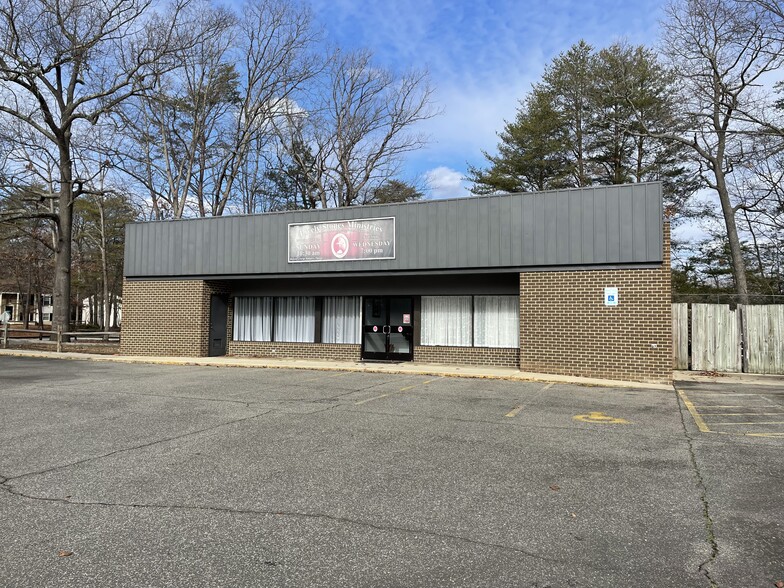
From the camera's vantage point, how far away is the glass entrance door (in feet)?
58.1

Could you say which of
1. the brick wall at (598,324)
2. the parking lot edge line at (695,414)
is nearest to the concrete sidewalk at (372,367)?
the brick wall at (598,324)

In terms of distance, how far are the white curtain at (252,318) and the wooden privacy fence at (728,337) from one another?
1279 cm

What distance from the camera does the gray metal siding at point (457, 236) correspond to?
13703 mm

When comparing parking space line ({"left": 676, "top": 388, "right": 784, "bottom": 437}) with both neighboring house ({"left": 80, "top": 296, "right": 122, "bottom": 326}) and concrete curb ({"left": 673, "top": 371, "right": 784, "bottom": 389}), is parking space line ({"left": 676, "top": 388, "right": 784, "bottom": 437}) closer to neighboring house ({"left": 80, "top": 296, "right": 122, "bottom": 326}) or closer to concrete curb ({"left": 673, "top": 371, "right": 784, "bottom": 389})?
concrete curb ({"left": 673, "top": 371, "right": 784, "bottom": 389})

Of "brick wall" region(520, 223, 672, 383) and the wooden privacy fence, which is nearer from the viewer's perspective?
"brick wall" region(520, 223, 672, 383)

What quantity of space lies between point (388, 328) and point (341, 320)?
5.46ft

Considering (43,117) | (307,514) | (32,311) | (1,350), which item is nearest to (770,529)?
(307,514)

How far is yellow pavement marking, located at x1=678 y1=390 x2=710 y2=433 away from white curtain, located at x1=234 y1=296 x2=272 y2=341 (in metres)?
12.9

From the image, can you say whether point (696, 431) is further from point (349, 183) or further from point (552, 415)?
point (349, 183)

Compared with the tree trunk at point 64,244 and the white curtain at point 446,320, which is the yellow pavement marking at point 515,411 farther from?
the tree trunk at point 64,244

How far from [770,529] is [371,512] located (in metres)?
2.97

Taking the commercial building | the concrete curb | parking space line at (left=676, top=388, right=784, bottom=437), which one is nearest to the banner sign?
the commercial building

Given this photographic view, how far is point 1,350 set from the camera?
2169 centimetres

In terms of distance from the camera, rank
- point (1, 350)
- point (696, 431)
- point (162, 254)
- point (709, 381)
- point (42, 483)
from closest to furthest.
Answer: point (42, 483)
point (696, 431)
point (709, 381)
point (162, 254)
point (1, 350)
